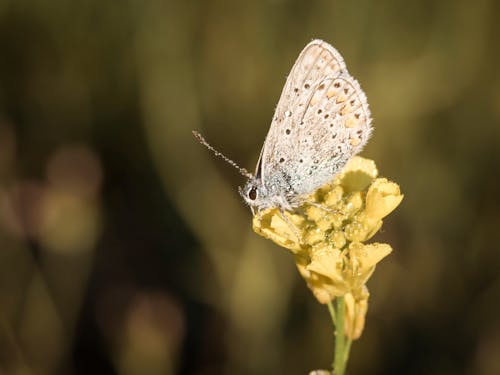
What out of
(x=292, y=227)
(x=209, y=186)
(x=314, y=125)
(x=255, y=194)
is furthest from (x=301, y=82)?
(x=209, y=186)

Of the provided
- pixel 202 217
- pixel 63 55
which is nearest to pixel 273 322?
pixel 202 217

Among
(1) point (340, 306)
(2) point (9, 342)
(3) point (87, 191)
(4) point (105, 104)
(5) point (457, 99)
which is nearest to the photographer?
(1) point (340, 306)

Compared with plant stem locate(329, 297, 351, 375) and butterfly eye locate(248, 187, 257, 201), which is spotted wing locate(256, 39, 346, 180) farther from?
plant stem locate(329, 297, 351, 375)

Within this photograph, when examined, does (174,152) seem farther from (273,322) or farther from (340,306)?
(340,306)

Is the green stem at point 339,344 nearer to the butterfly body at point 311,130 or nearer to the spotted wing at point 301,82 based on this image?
the butterfly body at point 311,130

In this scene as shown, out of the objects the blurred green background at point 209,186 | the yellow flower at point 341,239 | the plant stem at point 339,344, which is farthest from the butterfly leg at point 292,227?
the blurred green background at point 209,186

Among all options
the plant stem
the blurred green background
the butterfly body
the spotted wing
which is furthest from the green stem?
the blurred green background
